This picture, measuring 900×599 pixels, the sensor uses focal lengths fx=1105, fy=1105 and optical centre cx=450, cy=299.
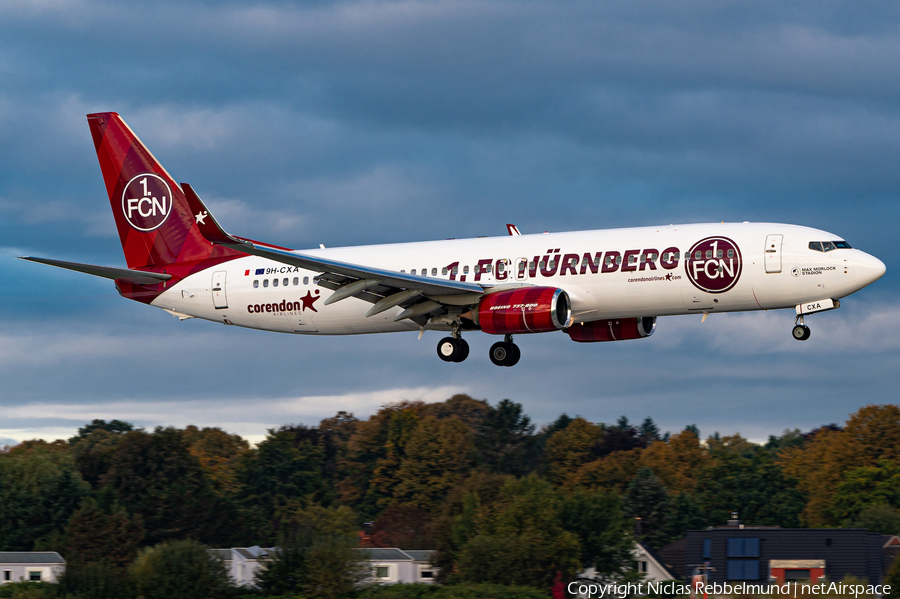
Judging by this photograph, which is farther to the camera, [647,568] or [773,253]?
[647,568]

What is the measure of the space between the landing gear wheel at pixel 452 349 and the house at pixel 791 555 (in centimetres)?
5149

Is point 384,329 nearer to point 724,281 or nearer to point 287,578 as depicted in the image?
point 724,281

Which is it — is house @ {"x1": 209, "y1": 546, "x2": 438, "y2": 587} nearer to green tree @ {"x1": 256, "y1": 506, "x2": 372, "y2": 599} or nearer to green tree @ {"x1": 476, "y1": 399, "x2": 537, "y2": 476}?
green tree @ {"x1": 256, "y1": 506, "x2": 372, "y2": 599}

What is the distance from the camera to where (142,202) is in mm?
58438

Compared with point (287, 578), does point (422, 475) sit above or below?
above

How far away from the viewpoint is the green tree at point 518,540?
98.7 m

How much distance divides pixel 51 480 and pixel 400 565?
55420 millimetres

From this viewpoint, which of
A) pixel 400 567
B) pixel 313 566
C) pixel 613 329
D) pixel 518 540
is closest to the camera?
pixel 613 329

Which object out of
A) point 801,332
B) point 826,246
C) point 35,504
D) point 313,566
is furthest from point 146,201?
point 35,504

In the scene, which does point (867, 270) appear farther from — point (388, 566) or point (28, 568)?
point (28, 568)

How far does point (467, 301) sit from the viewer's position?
4809 cm

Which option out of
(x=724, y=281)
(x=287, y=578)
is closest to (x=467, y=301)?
(x=724, y=281)

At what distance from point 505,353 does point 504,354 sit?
73 millimetres

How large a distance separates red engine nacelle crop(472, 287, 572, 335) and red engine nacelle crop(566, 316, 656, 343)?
5.62m
